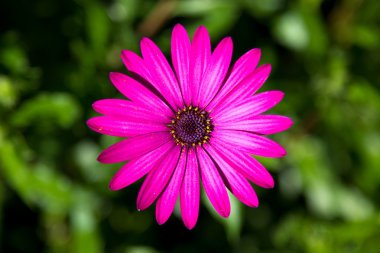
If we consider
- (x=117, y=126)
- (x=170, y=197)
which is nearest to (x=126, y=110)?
(x=117, y=126)

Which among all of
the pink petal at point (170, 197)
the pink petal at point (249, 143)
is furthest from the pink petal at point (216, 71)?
the pink petal at point (170, 197)

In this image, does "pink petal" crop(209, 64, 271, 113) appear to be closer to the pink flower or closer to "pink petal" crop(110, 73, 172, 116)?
the pink flower

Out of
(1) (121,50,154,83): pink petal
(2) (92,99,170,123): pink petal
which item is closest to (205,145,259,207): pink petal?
(2) (92,99,170,123): pink petal

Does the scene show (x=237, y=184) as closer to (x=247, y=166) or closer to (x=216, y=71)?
(x=247, y=166)

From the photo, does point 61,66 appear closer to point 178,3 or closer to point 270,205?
point 178,3

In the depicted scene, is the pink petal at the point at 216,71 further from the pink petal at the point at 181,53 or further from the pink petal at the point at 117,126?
the pink petal at the point at 117,126
